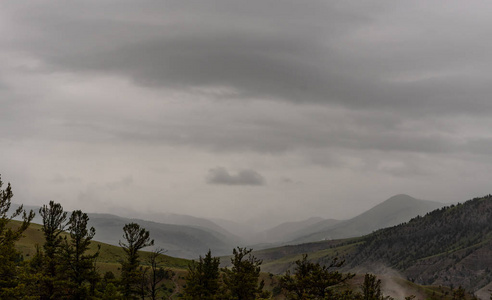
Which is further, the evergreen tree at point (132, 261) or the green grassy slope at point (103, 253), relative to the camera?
the green grassy slope at point (103, 253)

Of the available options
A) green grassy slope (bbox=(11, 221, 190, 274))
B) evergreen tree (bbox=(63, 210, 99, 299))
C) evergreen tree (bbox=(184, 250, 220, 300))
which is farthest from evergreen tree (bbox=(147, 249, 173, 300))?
green grassy slope (bbox=(11, 221, 190, 274))

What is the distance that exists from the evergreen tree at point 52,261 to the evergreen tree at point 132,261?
823 centimetres

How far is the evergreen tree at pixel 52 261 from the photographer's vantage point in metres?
53.2

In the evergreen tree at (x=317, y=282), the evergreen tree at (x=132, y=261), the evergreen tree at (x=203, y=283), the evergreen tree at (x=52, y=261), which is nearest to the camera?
the evergreen tree at (x=317, y=282)

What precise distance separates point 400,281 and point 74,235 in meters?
163

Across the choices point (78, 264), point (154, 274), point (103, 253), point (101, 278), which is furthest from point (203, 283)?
point (103, 253)

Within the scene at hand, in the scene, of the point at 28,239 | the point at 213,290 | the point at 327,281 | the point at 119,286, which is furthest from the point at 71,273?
the point at 28,239

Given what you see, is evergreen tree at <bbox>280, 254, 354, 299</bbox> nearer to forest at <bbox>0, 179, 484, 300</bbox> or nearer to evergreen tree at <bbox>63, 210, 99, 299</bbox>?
forest at <bbox>0, 179, 484, 300</bbox>

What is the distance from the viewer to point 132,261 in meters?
60.7

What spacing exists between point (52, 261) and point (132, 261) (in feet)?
35.7

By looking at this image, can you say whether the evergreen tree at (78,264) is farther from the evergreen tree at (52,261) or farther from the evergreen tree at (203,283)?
the evergreen tree at (203,283)

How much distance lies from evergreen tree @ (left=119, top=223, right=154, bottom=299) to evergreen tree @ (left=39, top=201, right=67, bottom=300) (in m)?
8.23

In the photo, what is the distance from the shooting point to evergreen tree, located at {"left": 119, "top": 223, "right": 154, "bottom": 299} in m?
58.3

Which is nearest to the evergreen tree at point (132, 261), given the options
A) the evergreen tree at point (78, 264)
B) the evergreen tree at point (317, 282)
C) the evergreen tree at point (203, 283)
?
the evergreen tree at point (78, 264)
